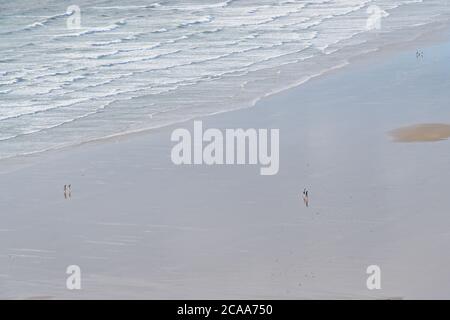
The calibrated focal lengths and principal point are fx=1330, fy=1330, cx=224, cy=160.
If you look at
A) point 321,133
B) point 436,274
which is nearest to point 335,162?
point 321,133

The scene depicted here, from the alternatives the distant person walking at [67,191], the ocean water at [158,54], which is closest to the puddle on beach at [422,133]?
the ocean water at [158,54]

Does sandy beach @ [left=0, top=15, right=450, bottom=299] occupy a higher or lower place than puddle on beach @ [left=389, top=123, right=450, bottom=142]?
lower

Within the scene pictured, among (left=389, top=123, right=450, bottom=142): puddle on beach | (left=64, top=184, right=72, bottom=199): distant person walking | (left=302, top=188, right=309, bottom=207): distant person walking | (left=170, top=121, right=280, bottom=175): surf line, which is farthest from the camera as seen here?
(left=389, top=123, right=450, bottom=142): puddle on beach

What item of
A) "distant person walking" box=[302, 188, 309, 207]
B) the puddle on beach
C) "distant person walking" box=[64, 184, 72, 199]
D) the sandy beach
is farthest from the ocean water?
"distant person walking" box=[302, 188, 309, 207]

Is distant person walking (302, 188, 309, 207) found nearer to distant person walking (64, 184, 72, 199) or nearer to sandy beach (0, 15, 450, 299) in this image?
sandy beach (0, 15, 450, 299)

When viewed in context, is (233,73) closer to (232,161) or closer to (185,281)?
(232,161)

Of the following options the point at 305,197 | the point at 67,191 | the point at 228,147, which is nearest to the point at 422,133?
the point at 228,147

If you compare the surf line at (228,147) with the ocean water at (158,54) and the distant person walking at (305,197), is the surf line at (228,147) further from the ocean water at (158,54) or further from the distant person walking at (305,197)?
the ocean water at (158,54)
